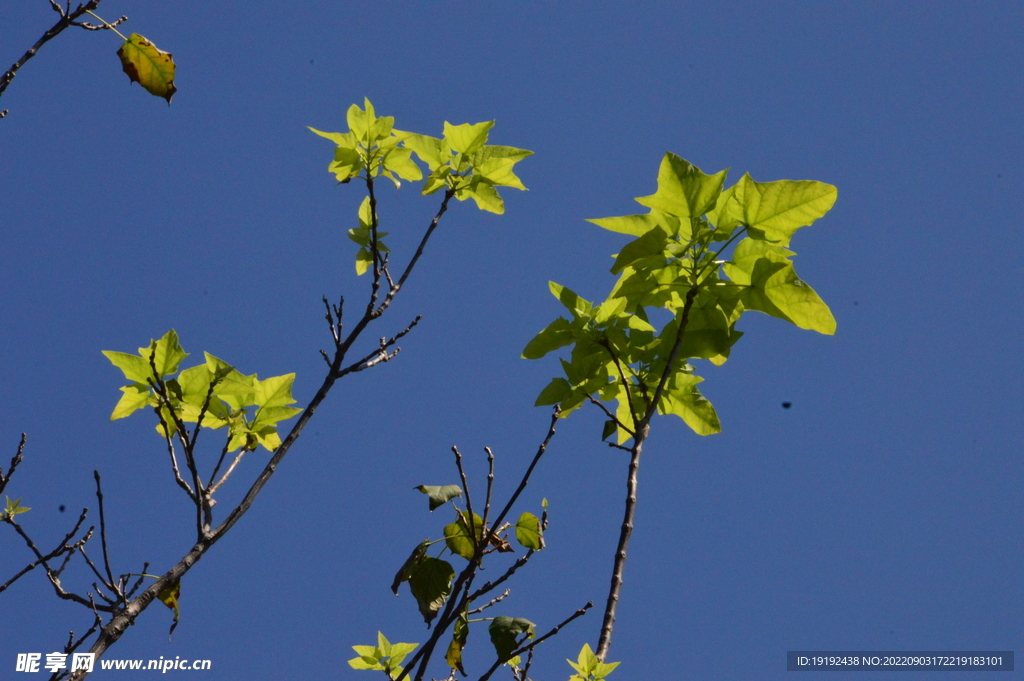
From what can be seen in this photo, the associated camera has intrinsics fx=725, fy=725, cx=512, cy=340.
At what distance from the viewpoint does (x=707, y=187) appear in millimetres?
1736

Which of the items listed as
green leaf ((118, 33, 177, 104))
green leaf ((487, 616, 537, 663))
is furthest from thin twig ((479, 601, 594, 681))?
green leaf ((118, 33, 177, 104))

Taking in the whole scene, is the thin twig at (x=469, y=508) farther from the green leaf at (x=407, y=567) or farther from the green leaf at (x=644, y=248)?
the green leaf at (x=644, y=248)

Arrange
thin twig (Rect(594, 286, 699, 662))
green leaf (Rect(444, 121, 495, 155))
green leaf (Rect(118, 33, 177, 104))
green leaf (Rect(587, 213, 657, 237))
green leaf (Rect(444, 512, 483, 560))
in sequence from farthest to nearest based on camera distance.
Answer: green leaf (Rect(444, 121, 495, 155)), green leaf (Rect(118, 33, 177, 104)), green leaf (Rect(444, 512, 483, 560)), green leaf (Rect(587, 213, 657, 237)), thin twig (Rect(594, 286, 699, 662))

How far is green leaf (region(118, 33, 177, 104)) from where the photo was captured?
88.0 inches

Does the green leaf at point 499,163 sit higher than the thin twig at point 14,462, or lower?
higher

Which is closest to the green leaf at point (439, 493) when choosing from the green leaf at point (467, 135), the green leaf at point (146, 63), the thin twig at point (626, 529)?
the thin twig at point (626, 529)

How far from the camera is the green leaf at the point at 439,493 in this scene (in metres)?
1.92

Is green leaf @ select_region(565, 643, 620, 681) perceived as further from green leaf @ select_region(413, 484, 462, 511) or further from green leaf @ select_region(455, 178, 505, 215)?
green leaf @ select_region(455, 178, 505, 215)

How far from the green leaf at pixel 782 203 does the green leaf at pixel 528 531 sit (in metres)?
1.02

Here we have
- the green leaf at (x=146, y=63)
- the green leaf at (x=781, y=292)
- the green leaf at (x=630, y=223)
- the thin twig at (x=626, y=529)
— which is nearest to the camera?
the thin twig at (x=626, y=529)

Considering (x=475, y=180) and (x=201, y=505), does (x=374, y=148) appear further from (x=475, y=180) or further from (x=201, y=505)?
(x=201, y=505)

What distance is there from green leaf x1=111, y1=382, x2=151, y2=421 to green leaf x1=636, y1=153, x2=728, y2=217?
62.1 inches

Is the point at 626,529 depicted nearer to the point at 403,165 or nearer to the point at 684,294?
the point at 684,294

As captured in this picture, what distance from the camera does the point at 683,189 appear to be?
1.74 meters
